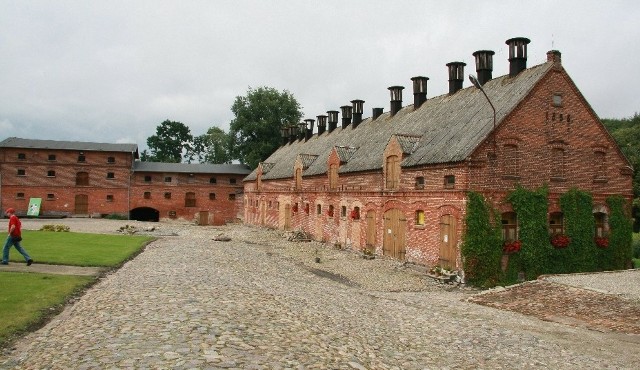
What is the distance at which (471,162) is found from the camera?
66.5ft

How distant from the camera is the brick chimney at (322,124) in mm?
50500

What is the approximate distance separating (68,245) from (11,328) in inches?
617

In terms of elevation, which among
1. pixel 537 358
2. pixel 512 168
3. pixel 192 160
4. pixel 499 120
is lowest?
pixel 537 358

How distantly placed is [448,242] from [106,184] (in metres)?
44.3

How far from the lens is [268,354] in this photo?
896 centimetres

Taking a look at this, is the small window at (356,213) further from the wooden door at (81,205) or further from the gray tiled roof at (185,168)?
the wooden door at (81,205)

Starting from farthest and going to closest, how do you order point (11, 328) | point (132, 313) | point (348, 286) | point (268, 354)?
point (348, 286), point (132, 313), point (11, 328), point (268, 354)

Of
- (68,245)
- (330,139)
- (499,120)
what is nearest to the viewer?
(499,120)

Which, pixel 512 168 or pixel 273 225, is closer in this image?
pixel 512 168

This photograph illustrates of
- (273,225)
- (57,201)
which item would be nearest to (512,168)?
(273,225)

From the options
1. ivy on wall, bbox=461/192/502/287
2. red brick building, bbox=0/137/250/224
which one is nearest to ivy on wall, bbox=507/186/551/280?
ivy on wall, bbox=461/192/502/287

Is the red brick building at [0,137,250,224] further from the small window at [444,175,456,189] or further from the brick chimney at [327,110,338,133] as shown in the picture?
the small window at [444,175,456,189]

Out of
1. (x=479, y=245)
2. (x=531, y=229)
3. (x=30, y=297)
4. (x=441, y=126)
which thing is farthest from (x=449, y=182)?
(x=30, y=297)

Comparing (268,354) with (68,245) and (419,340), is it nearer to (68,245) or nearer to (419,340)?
(419,340)
